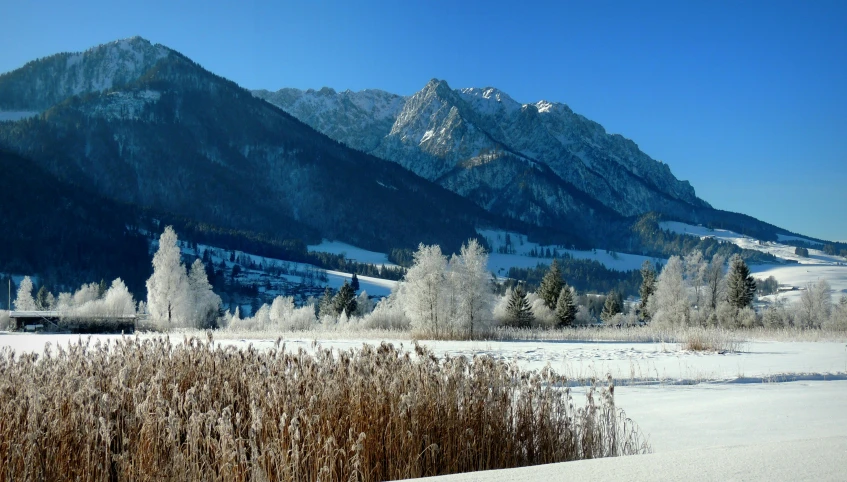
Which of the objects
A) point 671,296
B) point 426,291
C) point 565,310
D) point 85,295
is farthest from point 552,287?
point 85,295

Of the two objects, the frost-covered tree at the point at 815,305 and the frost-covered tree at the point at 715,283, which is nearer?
the frost-covered tree at the point at 715,283

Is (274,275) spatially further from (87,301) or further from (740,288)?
(740,288)

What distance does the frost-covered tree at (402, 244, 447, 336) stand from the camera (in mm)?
32562

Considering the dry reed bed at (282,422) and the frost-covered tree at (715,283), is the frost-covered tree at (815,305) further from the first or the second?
the dry reed bed at (282,422)

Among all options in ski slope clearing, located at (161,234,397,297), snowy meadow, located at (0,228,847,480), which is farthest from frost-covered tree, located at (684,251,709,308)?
ski slope clearing, located at (161,234,397,297)

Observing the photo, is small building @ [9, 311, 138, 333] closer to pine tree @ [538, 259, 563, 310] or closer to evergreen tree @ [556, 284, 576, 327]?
evergreen tree @ [556, 284, 576, 327]

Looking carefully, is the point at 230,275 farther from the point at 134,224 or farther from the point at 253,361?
the point at 253,361

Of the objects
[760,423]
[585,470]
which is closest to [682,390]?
[760,423]

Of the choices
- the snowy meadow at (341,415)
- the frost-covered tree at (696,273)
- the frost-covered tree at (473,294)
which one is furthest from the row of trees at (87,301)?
the frost-covered tree at (696,273)

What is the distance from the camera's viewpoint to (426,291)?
32.9m

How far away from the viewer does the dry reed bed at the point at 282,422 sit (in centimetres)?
473

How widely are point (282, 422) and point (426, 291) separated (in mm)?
28701

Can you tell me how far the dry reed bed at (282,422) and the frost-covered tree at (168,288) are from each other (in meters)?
36.0

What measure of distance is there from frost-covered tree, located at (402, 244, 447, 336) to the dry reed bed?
2571 cm
